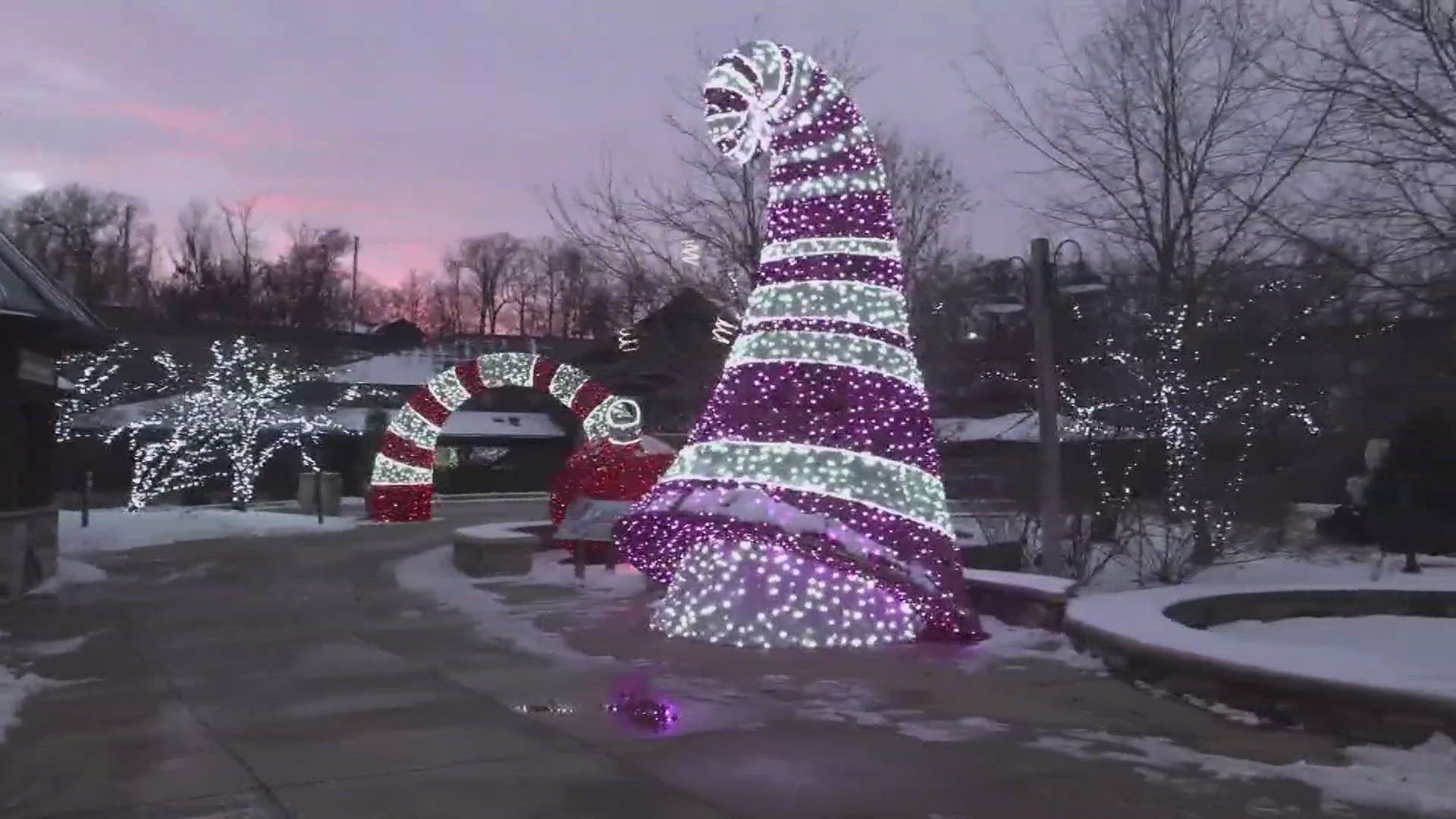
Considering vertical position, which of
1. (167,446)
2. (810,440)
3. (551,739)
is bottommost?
(551,739)

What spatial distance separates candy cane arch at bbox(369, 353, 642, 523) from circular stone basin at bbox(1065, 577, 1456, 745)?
18.3 metres

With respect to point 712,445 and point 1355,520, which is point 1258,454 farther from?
point 712,445

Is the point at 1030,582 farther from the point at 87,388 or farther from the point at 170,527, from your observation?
the point at 87,388

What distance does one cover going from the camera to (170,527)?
91.1 feet

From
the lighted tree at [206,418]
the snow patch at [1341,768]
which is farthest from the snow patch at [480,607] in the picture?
the lighted tree at [206,418]

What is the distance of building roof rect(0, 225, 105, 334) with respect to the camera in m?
14.8

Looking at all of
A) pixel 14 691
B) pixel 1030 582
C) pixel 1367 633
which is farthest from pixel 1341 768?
pixel 14 691

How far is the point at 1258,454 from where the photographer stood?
Answer: 17.6 m

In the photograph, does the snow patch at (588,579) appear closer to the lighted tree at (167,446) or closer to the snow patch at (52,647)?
the snow patch at (52,647)

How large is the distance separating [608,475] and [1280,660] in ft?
42.8

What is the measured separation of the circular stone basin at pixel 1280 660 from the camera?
23.4 feet

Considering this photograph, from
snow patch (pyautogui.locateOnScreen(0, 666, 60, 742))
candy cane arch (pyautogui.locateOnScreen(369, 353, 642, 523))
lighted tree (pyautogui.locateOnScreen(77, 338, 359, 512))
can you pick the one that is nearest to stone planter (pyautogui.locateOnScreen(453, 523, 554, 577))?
snow patch (pyautogui.locateOnScreen(0, 666, 60, 742))

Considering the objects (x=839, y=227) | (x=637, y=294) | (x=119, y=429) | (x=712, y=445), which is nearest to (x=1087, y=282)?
(x=839, y=227)

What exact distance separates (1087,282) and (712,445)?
4.92m
